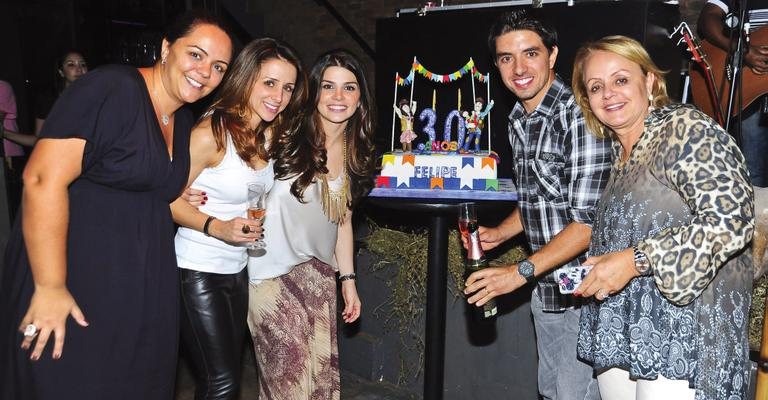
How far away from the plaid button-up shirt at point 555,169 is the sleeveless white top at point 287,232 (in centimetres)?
84

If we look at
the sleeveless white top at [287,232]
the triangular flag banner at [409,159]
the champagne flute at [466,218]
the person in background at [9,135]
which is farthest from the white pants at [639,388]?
the person in background at [9,135]

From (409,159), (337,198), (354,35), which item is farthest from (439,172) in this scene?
(354,35)

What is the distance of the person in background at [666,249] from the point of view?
159 centimetres

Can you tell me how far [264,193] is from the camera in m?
2.28

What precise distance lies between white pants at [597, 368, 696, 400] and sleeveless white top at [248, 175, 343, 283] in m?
1.20

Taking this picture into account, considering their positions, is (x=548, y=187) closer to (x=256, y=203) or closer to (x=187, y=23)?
(x=256, y=203)

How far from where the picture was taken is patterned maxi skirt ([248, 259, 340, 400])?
2.51 m

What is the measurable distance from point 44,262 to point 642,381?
1.67 meters

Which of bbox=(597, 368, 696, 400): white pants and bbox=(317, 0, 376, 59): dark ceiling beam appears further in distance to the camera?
bbox=(317, 0, 376, 59): dark ceiling beam

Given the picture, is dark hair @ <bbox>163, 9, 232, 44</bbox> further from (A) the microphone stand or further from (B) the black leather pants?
(A) the microphone stand

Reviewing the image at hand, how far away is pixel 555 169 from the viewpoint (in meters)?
2.32

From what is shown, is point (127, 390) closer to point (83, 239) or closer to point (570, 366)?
point (83, 239)

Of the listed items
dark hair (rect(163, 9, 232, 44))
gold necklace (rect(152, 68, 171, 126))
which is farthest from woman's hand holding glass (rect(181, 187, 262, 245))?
dark hair (rect(163, 9, 232, 44))

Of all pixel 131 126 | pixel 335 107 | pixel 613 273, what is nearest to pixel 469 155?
pixel 335 107
